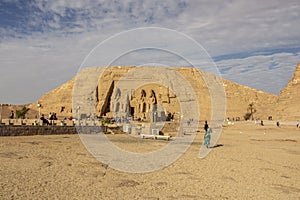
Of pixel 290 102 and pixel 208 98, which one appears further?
pixel 208 98

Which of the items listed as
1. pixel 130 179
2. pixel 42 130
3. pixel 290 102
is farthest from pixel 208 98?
pixel 130 179

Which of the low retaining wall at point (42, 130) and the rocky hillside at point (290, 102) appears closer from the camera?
the low retaining wall at point (42, 130)

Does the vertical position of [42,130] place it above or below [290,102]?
below

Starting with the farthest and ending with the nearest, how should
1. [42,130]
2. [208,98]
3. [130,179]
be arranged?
[208,98] → [42,130] → [130,179]

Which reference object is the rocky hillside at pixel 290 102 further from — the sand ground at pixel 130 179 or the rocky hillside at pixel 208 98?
the sand ground at pixel 130 179

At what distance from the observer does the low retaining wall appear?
15.9 m

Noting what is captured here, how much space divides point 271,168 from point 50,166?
7113 mm

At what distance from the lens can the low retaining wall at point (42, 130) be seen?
625 inches

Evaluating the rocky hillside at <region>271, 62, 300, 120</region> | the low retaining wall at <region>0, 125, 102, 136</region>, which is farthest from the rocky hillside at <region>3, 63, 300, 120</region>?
the low retaining wall at <region>0, 125, 102, 136</region>

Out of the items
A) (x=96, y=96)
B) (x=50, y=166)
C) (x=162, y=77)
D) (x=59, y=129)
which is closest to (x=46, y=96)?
(x=96, y=96)

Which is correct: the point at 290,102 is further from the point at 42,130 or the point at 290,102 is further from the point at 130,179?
the point at 130,179

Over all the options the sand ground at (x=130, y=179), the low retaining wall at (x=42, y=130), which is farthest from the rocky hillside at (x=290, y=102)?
the sand ground at (x=130, y=179)

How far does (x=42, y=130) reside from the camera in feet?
59.9

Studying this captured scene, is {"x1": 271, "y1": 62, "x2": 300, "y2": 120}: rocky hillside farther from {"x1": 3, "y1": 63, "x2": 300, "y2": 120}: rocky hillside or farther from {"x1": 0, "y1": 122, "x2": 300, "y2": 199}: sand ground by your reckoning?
{"x1": 0, "y1": 122, "x2": 300, "y2": 199}: sand ground
